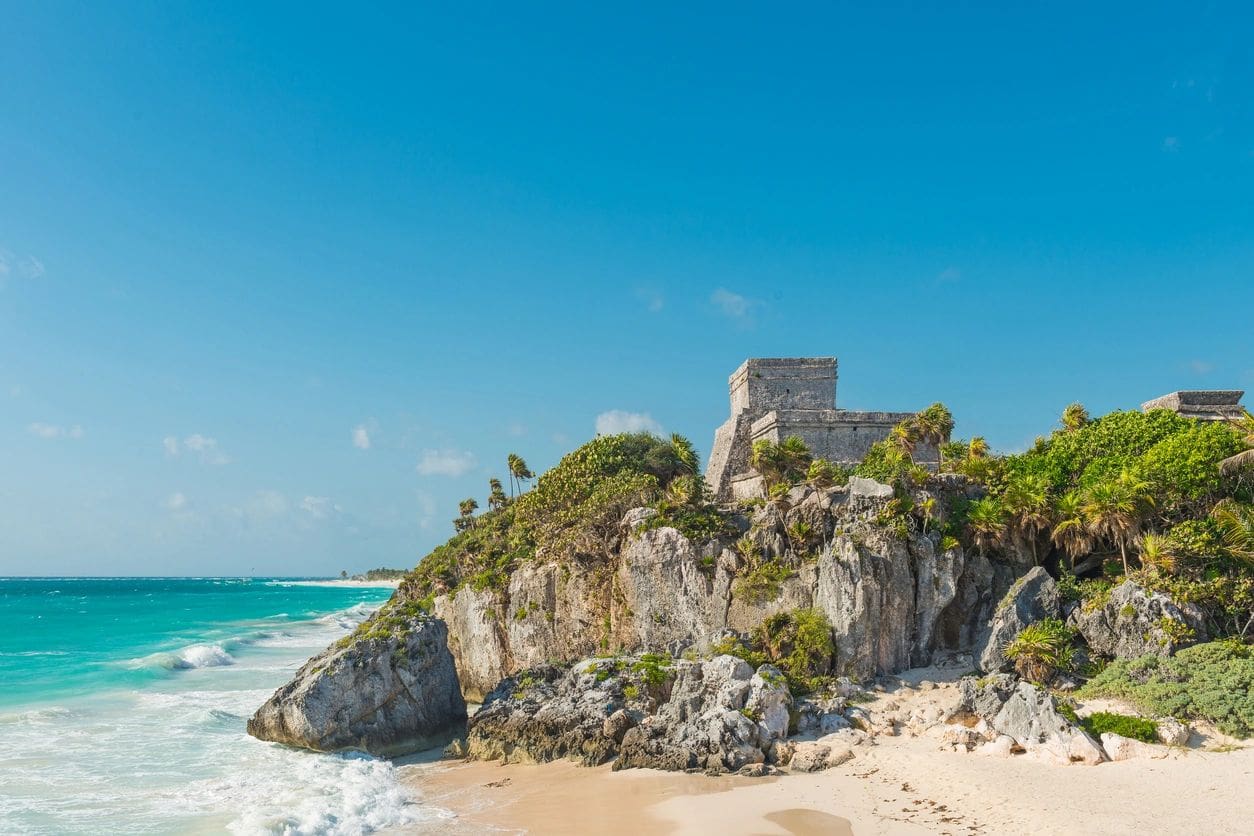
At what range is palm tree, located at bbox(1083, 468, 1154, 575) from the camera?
2125 centimetres

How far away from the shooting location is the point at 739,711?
61.1 ft

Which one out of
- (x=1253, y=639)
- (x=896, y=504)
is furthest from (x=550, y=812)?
(x=1253, y=639)

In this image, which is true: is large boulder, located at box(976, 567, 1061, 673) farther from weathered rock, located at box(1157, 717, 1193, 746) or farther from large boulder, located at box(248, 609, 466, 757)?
large boulder, located at box(248, 609, 466, 757)

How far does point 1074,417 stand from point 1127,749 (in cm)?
1608

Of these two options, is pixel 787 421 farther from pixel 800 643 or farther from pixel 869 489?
pixel 800 643

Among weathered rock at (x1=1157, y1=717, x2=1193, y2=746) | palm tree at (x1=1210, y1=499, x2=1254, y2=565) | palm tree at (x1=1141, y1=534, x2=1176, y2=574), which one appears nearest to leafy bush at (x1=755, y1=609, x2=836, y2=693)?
weathered rock at (x1=1157, y1=717, x2=1193, y2=746)

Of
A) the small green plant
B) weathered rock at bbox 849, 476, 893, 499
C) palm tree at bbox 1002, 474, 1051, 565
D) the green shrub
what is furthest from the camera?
weathered rock at bbox 849, 476, 893, 499

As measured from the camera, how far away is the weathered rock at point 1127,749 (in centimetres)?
1600

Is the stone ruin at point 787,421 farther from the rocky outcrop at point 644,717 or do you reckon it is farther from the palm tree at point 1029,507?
the rocky outcrop at point 644,717

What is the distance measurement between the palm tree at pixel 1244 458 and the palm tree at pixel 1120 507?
2.08 metres

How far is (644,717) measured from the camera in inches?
781

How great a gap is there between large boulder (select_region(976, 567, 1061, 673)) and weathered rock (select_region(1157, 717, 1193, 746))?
4543mm

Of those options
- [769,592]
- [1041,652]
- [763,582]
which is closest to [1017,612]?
[1041,652]

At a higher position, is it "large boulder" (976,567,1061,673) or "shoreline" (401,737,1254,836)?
"large boulder" (976,567,1061,673)
